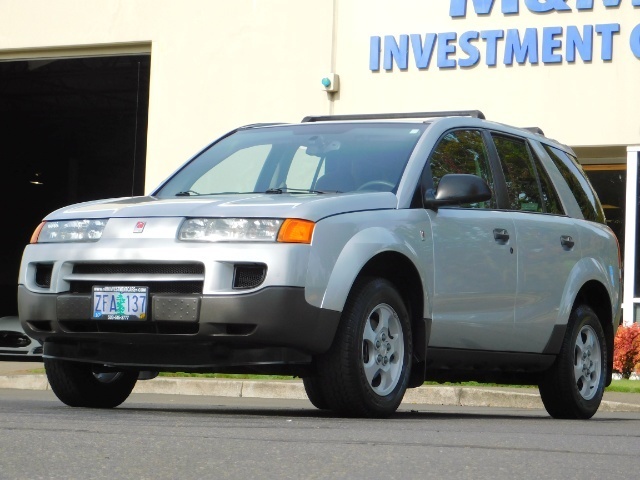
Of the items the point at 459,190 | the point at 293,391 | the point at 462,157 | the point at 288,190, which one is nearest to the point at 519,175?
the point at 462,157

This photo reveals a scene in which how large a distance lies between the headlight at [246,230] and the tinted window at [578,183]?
10.2 ft

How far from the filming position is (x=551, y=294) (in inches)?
355

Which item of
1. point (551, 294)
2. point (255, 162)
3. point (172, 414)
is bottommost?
point (172, 414)

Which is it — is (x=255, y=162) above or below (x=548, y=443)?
above

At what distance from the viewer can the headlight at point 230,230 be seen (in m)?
7.25

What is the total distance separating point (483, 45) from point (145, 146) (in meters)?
6.00

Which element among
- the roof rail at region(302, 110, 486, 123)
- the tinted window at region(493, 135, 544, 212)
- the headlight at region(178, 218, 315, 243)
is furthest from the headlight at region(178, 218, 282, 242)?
the tinted window at region(493, 135, 544, 212)

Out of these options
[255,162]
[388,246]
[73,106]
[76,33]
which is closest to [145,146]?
[76,33]

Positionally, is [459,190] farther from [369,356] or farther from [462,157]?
[369,356]

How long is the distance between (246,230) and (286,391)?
6176 millimetres

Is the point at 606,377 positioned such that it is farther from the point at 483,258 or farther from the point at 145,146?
the point at 145,146

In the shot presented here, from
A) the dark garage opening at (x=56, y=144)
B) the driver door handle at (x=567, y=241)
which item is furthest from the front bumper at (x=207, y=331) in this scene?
the dark garage opening at (x=56, y=144)

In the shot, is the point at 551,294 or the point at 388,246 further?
the point at 551,294

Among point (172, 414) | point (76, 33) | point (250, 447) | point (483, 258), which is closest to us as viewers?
point (250, 447)
